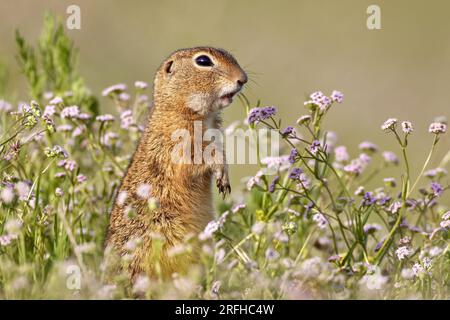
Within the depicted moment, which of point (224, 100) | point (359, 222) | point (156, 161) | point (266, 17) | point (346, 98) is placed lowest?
point (359, 222)

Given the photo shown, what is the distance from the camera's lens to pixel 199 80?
620 centimetres

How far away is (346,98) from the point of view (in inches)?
562

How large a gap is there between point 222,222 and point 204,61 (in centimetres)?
164

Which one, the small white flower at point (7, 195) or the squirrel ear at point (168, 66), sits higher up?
the squirrel ear at point (168, 66)

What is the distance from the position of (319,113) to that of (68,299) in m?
2.12

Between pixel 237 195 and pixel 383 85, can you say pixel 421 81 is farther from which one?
pixel 237 195

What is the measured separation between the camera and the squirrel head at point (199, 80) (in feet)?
19.9

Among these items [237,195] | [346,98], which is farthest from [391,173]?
[237,195]

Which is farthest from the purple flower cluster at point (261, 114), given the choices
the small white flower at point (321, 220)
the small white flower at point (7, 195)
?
the small white flower at point (7, 195)

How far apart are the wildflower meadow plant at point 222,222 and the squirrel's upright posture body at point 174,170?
109mm

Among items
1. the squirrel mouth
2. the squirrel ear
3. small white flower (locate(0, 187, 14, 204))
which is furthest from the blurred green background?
small white flower (locate(0, 187, 14, 204))

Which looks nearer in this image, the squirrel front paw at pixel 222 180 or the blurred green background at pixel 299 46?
the squirrel front paw at pixel 222 180

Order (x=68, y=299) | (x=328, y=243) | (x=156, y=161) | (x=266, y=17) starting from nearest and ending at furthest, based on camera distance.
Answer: (x=68, y=299) < (x=156, y=161) < (x=328, y=243) < (x=266, y=17)

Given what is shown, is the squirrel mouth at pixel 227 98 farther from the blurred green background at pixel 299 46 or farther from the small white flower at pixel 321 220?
the blurred green background at pixel 299 46
